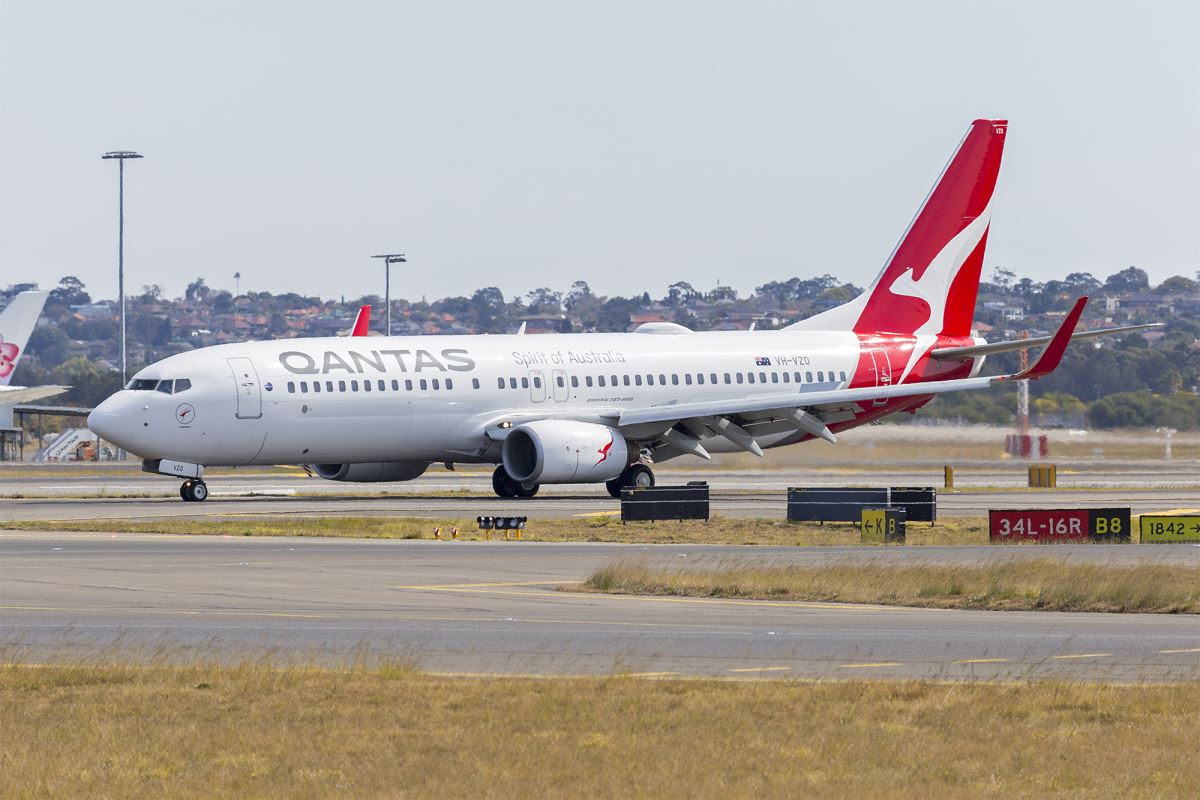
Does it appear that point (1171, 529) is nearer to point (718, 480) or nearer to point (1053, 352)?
point (1053, 352)

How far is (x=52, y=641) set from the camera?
20.9m

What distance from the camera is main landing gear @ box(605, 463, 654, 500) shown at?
52.9 m

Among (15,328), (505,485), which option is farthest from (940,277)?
(15,328)

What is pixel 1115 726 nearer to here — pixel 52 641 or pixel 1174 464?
pixel 52 641

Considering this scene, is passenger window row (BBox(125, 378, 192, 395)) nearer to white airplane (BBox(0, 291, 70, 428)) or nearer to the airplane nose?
the airplane nose

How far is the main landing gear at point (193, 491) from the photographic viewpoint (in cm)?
5075

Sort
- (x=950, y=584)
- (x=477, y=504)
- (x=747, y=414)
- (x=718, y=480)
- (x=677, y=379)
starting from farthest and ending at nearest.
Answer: (x=718, y=480), (x=677, y=379), (x=747, y=414), (x=477, y=504), (x=950, y=584)

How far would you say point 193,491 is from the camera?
50.9 metres

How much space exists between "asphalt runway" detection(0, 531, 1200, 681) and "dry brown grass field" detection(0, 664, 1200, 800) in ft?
5.09

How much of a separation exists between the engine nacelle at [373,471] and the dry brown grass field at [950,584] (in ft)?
84.5

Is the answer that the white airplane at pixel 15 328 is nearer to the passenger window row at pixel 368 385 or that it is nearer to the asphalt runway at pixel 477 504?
the asphalt runway at pixel 477 504

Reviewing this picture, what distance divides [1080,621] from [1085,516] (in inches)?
592

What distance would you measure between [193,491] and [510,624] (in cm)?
2998

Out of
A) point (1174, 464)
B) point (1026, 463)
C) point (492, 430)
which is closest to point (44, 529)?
point (492, 430)
